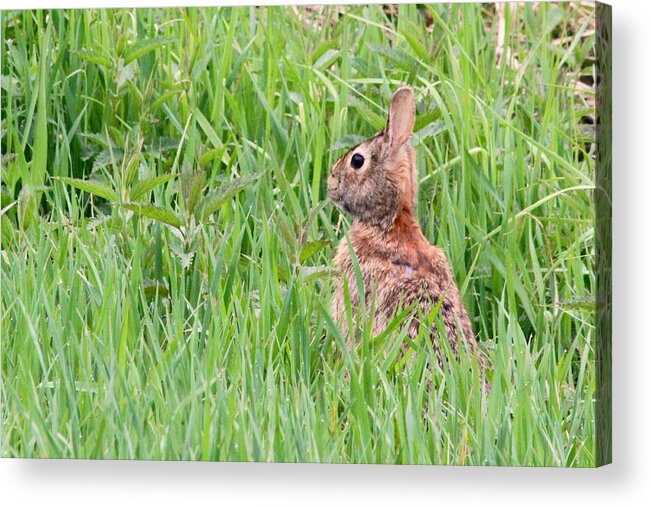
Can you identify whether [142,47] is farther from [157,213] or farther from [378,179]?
[378,179]

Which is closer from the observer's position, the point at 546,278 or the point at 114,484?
the point at 546,278

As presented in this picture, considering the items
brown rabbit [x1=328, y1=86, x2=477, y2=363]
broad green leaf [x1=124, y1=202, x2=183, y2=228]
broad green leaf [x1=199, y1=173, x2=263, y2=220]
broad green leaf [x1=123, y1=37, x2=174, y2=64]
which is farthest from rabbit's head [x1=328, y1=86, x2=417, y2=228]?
broad green leaf [x1=123, y1=37, x2=174, y2=64]

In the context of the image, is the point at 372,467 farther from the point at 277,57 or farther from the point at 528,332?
the point at 277,57

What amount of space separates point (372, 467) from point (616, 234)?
37.9 inches

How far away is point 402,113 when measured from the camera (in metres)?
4.08

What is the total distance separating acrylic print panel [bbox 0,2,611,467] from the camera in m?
4.01

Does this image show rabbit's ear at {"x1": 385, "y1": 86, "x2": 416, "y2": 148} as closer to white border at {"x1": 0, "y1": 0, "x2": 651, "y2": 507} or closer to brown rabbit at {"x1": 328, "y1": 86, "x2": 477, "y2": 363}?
brown rabbit at {"x1": 328, "y1": 86, "x2": 477, "y2": 363}

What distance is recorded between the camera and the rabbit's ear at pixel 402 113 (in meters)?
4.07

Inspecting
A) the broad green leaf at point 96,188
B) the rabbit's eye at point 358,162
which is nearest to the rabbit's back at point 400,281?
the rabbit's eye at point 358,162

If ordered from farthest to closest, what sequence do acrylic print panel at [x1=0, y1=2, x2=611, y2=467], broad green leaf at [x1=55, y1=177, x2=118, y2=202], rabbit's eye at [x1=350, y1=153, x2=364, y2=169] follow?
broad green leaf at [x1=55, y1=177, x2=118, y2=202]
rabbit's eye at [x1=350, y1=153, x2=364, y2=169]
acrylic print panel at [x1=0, y1=2, x2=611, y2=467]

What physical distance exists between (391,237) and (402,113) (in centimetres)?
35

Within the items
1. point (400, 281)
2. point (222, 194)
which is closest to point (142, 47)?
point (222, 194)

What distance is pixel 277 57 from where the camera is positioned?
421 cm

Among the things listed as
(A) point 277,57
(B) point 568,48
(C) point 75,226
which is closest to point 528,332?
(B) point 568,48
